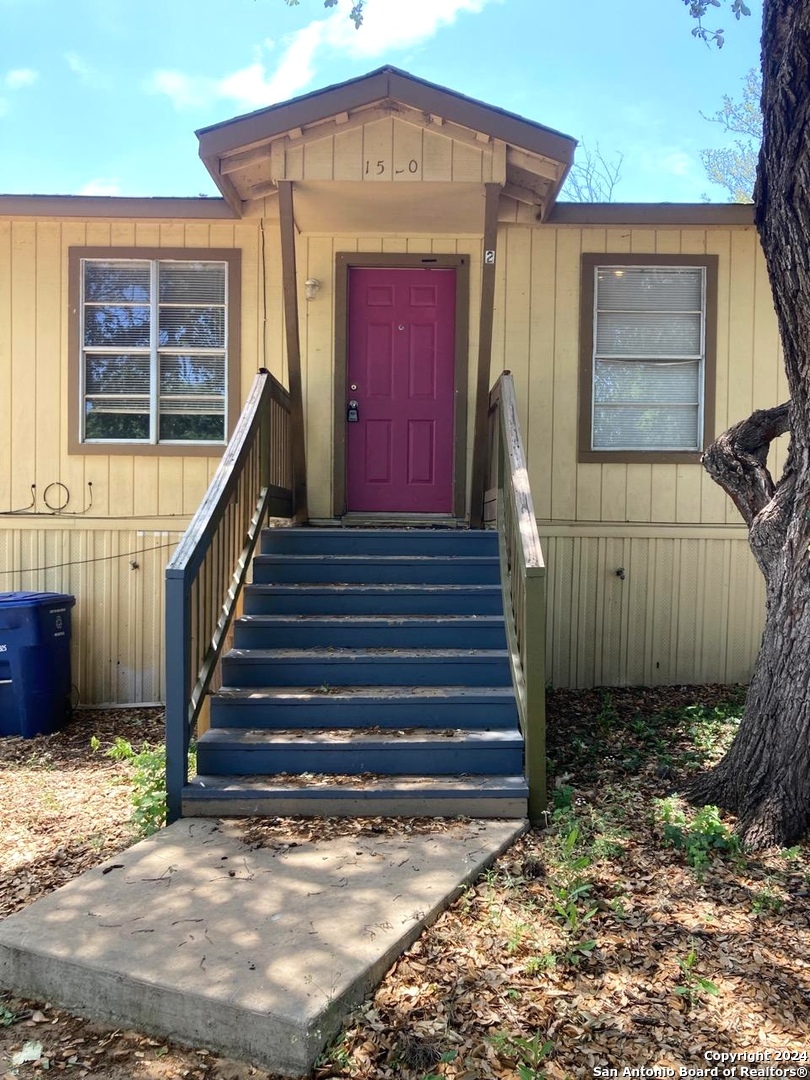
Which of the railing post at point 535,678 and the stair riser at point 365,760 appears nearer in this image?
the railing post at point 535,678

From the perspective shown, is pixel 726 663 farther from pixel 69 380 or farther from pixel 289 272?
pixel 69 380

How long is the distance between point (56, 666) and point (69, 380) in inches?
93.1

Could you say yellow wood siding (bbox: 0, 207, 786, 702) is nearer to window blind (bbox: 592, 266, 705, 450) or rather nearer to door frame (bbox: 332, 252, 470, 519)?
door frame (bbox: 332, 252, 470, 519)

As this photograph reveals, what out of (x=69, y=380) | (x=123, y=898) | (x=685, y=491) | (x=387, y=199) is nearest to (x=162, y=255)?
(x=69, y=380)

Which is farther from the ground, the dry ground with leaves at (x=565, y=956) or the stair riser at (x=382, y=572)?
the stair riser at (x=382, y=572)

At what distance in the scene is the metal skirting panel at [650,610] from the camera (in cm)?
637

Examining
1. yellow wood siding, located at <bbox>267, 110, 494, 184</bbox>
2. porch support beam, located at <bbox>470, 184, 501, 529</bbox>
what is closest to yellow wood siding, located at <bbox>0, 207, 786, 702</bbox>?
porch support beam, located at <bbox>470, 184, 501, 529</bbox>

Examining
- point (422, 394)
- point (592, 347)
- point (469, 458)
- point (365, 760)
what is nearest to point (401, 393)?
point (422, 394)

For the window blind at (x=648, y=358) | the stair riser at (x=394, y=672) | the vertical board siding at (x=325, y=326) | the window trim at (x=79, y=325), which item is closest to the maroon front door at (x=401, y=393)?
the vertical board siding at (x=325, y=326)

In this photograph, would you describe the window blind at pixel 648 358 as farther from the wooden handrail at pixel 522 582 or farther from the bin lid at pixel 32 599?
the bin lid at pixel 32 599

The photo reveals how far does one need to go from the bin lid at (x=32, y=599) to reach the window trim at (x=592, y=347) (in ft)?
14.1

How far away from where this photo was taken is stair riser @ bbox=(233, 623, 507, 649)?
4.52m

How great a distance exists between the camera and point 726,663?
6.41m

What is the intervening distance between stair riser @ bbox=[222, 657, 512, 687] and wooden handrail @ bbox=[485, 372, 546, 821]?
16cm
